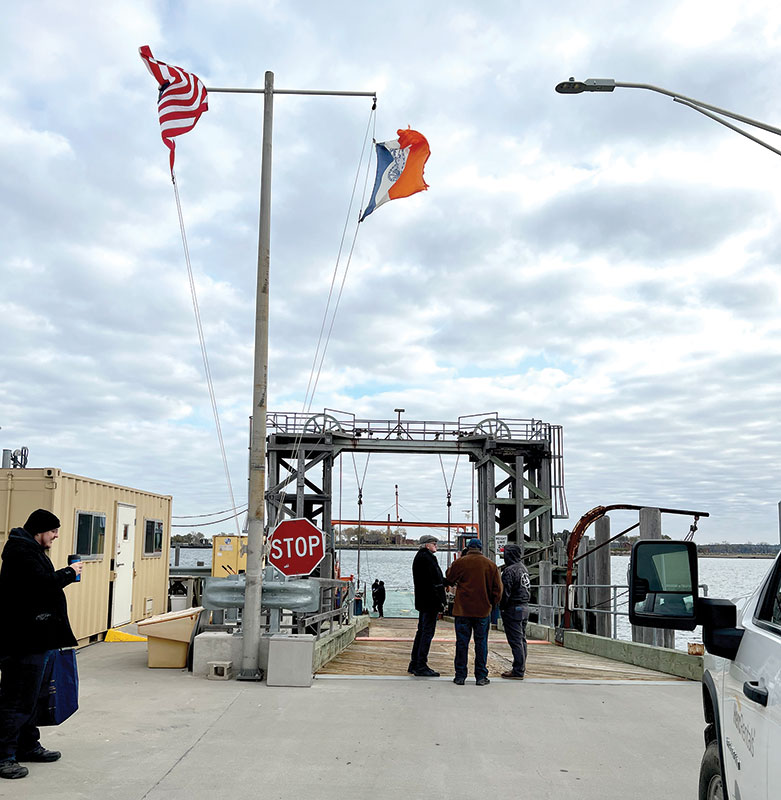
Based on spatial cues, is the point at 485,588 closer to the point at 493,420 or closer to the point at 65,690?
the point at 65,690

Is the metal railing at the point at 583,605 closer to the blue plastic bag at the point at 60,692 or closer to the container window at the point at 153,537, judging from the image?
the blue plastic bag at the point at 60,692

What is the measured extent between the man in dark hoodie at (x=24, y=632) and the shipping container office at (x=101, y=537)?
569 cm

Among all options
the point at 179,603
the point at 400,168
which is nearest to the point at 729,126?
the point at 400,168

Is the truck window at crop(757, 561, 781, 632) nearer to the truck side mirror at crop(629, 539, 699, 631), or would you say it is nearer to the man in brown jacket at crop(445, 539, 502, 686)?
the truck side mirror at crop(629, 539, 699, 631)

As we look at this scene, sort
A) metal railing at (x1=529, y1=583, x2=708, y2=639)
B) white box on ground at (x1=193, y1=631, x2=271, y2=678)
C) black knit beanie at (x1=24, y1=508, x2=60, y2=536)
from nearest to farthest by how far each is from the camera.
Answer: black knit beanie at (x1=24, y1=508, x2=60, y2=536)
white box on ground at (x1=193, y1=631, x2=271, y2=678)
metal railing at (x1=529, y1=583, x2=708, y2=639)

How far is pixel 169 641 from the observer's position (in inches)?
423

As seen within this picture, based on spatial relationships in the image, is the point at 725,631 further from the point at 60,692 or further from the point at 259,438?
the point at 259,438

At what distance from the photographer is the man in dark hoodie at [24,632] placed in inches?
231

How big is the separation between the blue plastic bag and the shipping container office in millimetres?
5389

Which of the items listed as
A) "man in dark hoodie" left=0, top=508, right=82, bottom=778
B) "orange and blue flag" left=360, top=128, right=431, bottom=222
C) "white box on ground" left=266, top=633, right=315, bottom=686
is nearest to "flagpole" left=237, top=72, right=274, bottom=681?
"white box on ground" left=266, top=633, right=315, bottom=686

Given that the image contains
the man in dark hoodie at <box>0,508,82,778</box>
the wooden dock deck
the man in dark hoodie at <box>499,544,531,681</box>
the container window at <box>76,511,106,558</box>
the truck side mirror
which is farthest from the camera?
the container window at <box>76,511,106,558</box>

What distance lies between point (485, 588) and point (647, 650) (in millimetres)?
3508

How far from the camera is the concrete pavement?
589 centimetres

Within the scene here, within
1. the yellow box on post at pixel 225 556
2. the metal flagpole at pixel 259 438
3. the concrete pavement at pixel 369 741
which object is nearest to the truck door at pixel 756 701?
the concrete pavement at pixel 369 741
